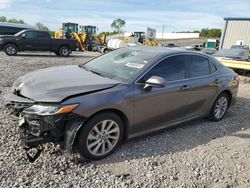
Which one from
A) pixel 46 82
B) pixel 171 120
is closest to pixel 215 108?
pixel 171 120

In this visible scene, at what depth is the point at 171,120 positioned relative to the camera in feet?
14.5

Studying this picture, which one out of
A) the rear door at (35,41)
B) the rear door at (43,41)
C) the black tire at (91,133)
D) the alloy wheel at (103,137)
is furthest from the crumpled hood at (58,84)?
the rear door at (43,41)

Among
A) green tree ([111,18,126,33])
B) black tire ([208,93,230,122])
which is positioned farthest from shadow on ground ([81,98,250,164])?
green tree ([111,18,126,33])

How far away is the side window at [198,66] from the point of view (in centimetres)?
468

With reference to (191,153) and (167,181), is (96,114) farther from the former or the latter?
(191,153)

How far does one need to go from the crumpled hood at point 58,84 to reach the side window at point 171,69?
0.72 metres

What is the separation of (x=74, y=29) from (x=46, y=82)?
87.4 ft

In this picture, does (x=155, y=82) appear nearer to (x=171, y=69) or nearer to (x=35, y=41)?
(x=171, y=69)

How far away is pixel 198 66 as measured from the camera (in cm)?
484

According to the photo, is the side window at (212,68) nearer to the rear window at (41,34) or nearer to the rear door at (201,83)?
the rear door at (201,83)

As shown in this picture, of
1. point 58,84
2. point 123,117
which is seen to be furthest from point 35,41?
point 123,117

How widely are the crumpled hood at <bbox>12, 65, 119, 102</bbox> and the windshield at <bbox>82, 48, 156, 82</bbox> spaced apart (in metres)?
0.21

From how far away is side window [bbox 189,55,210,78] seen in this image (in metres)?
4.68

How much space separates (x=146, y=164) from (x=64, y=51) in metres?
16.5
